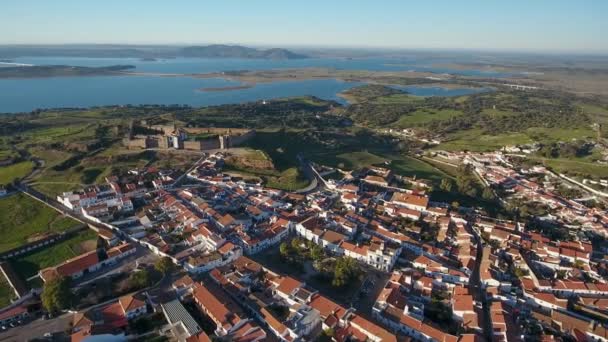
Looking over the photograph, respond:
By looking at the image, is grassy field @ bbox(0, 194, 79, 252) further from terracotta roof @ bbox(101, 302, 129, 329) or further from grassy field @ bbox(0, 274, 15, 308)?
terracotta roof @ bbox(101, 302, 129, 329)

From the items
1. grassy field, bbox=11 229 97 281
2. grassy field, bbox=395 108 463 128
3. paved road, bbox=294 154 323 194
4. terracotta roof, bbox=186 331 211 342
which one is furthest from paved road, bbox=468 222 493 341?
grassy field, bbox=395 108 463 128

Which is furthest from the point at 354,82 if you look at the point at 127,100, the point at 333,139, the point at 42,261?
the point at 42,261

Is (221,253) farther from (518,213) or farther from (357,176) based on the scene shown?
(518,213)

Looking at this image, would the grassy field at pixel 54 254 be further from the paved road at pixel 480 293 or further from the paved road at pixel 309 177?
the paved road at pixel 480 293

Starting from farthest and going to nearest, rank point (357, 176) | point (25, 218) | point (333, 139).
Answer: point (333, 139) < point (357, 176) < point (25, 218)

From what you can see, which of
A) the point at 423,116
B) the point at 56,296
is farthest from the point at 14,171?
the point at 423,116

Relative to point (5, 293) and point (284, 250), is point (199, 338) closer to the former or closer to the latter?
point (284, 250)

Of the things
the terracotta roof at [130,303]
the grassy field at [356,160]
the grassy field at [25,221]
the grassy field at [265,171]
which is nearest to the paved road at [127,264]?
the terracotta roof at [130,303]
